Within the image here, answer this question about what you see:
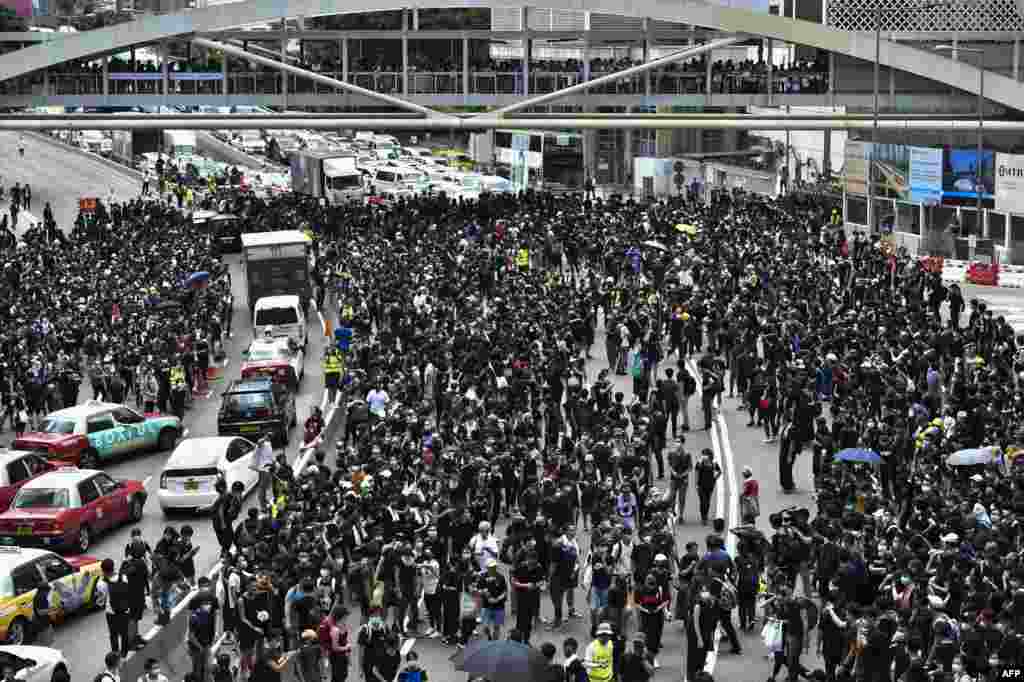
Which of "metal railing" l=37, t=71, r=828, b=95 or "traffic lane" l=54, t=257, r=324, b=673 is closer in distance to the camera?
"traffic lane" l=54, t=257, r=324, b=673

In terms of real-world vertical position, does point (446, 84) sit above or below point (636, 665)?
above

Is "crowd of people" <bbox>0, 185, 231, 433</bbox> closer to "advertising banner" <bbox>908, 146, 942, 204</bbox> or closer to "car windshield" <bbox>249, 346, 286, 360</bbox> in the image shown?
"car windshield" <bbox>249, 346, 286, 360</bbox>

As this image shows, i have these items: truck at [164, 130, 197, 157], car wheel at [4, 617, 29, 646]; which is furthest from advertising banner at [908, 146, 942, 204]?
truck at [164, 130, 197, 157]

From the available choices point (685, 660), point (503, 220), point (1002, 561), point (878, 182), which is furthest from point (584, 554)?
point (878, 182)

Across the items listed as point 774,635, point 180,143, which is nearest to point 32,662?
point 774,635

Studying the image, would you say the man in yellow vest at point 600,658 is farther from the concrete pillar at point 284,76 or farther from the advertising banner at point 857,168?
the concrete pillar at point 284,76

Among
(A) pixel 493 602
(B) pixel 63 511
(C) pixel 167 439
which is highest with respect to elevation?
(A) pixel 493 602

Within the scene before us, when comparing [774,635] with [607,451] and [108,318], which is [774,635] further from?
[108,318]

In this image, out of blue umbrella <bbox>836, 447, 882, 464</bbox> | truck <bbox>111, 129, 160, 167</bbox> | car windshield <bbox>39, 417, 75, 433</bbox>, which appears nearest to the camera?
blue umbrella <bbox>836, 447, 882, 464</bbox>
